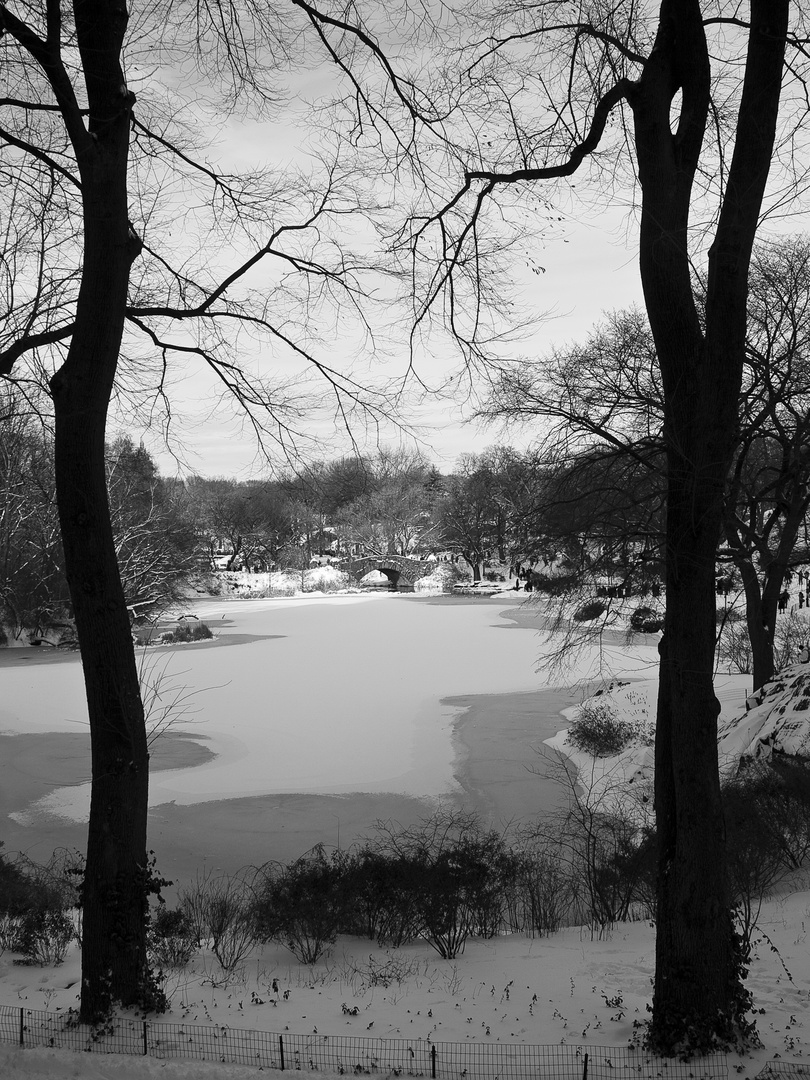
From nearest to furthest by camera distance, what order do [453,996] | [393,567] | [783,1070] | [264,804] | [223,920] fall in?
[783,1070] → [453,996] → [223,920] → [264,804] → [393,567]

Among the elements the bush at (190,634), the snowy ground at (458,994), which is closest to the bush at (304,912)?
the snowy ground at (458,994)

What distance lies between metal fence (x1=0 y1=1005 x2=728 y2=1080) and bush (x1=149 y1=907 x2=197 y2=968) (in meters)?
1.14

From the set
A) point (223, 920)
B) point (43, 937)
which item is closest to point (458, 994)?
point (223, 920)

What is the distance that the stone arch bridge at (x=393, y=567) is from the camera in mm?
59791

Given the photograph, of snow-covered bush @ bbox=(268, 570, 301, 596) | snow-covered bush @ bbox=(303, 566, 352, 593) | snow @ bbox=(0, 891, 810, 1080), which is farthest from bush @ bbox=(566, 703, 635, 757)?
snow-covered bush @ bbox=(303, 566, 352, 593)

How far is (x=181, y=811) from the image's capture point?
11492mm

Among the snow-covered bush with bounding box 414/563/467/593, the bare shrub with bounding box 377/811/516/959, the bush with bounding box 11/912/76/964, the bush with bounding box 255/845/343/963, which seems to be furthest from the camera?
the snow-covered bush with bounding box 414/563/467/593

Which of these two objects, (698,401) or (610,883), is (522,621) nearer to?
(610,883)

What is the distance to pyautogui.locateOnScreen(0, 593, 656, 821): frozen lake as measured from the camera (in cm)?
1297

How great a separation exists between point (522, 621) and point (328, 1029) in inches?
1213

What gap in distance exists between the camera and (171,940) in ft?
20.4

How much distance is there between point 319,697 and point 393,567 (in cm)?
4218

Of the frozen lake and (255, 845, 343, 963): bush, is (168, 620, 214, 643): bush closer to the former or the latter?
the frozen lake

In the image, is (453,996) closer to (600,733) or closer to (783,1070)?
(783,1070)
